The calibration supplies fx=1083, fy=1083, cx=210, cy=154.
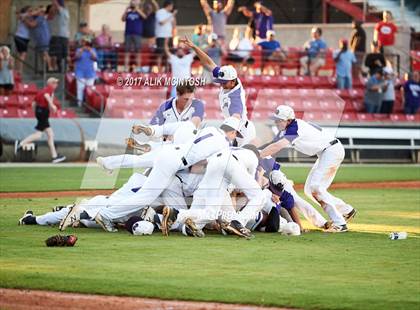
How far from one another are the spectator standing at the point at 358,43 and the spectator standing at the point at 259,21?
2651mm

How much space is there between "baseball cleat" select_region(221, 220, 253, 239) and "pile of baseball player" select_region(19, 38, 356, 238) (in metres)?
0.01

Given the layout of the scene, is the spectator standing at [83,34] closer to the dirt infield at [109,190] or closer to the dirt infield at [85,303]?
the dirt infield at [109,190]

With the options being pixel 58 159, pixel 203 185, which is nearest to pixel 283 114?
pixel 203 185

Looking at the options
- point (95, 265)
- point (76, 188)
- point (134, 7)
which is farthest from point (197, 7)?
point (95, 265)

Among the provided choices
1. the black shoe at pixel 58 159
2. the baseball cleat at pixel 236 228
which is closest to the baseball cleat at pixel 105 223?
the baseball cleat at pixel 236 228

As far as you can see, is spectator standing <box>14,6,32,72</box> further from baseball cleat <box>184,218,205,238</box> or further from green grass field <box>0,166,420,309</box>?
baseball cleat <box>184,218,205,238</box>

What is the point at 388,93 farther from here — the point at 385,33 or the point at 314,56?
the point at 385,33

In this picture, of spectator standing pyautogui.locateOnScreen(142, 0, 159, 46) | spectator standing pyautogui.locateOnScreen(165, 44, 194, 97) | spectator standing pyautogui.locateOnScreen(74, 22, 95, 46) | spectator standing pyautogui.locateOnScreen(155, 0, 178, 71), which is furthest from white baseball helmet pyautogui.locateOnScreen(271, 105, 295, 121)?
spectator standing pyautogui.locateOnScreen(142, 0, 159, 46)

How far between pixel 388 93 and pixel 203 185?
21096 mm

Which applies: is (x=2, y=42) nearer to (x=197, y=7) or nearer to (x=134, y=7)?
(x=134, y=7)

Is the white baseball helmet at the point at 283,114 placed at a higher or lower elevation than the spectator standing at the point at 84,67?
higher

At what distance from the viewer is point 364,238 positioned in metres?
13.4

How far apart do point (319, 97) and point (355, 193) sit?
11851mm

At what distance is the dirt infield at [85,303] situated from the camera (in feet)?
28.6
